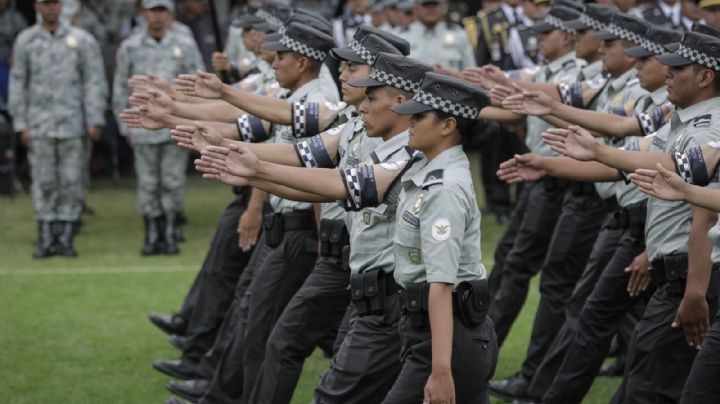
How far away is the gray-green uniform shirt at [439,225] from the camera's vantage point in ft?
17.9

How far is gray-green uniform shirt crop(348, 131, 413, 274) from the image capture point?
244 inches

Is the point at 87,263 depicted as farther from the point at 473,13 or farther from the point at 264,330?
the point at 473,13

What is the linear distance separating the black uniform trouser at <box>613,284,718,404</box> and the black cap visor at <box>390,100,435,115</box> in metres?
1.86

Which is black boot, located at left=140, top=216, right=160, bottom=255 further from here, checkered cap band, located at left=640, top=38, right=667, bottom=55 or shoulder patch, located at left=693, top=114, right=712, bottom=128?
shoulder patch, located at left=693, top=114, right=712, bottom=128

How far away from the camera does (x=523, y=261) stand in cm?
950

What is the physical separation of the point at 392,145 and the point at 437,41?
9335mm

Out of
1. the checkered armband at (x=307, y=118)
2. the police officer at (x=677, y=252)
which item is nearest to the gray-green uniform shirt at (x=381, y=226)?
the police officer at (x=677, y=252)

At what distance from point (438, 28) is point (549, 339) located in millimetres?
7269

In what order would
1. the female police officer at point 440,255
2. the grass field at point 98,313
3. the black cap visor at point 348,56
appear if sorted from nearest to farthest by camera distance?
the female police officer at point 440,255, the black cap visor at point 348,56, the grass field at point 98,313

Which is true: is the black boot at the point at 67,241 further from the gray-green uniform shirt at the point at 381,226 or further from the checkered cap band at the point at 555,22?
the gray-green uniform shirt at the point at 381,226

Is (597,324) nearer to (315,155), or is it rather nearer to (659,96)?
(659,96)

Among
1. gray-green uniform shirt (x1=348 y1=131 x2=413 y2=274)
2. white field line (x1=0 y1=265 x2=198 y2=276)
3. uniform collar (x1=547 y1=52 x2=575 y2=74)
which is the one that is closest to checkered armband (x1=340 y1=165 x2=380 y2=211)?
gray-green uniform shirt (x1=348 y1=131 x2=413 y2=274)

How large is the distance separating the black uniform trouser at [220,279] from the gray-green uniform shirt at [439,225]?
371cm

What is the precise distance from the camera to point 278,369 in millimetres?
7137
